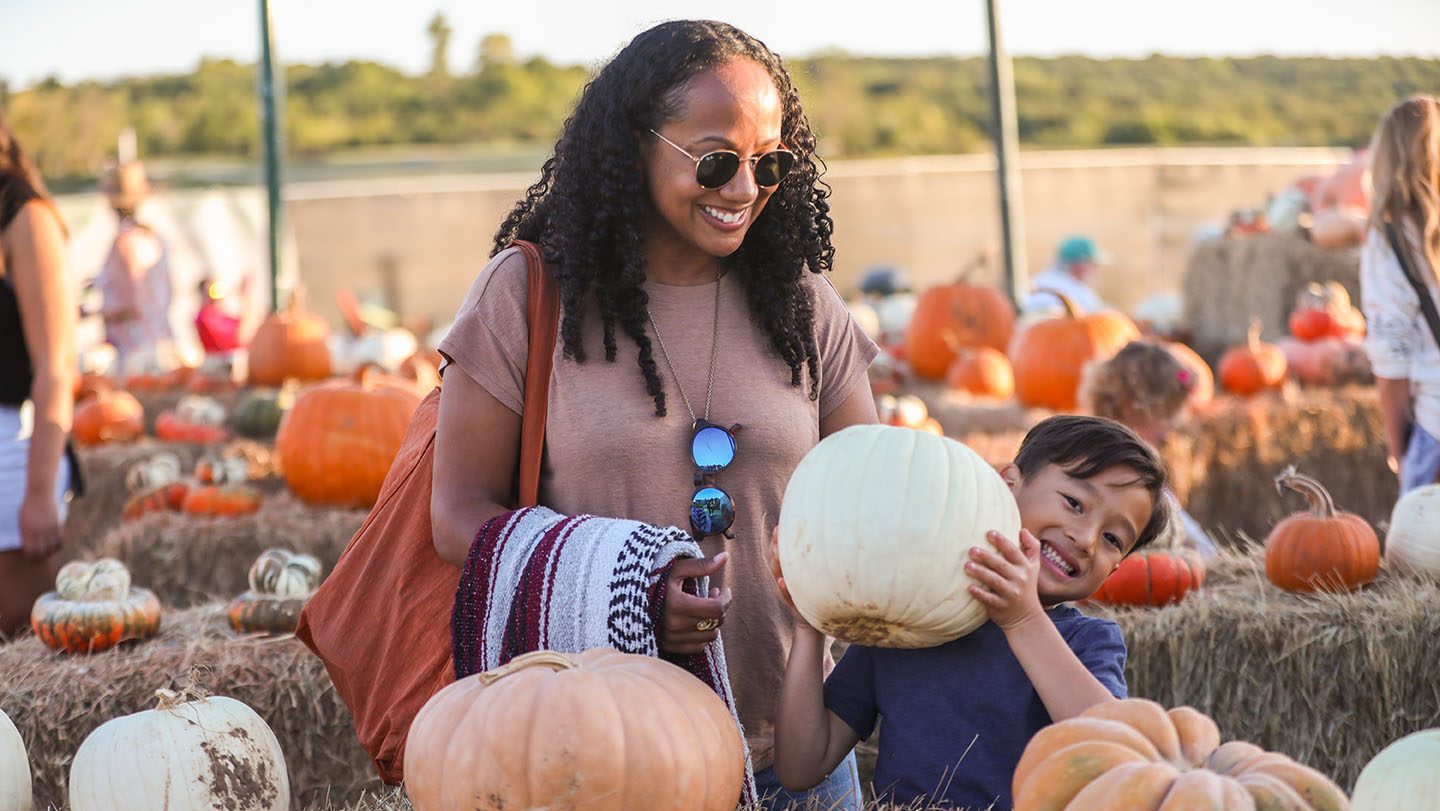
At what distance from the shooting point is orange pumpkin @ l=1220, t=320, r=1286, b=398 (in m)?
8.26

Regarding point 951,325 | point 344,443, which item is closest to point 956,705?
point 344,443

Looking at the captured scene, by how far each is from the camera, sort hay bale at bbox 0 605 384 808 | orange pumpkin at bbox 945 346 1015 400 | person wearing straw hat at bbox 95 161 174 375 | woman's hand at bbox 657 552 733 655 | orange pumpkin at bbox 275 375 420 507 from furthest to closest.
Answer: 1. person wearing straw hat at bbox 95 161 174 375
2. orange pumpkin at bbox 945 346 1015 400
3. orange pumpkin at bbox 275 375 420 507
4. hay bale at bbox 0 605 384 808
5. woman's hand at bbox 657 552 733 655

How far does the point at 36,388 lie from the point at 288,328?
4.76 m

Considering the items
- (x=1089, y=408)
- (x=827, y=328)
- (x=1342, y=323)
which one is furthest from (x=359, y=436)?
(x=1342, y=323)

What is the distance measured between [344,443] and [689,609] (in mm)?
4169

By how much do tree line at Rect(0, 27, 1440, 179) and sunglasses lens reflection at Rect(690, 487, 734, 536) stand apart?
1001 inches

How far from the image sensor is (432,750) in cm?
185

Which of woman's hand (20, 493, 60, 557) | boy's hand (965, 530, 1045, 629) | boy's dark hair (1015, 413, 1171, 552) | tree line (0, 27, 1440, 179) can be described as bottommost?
woman's hand (20, 493, 60, 557)

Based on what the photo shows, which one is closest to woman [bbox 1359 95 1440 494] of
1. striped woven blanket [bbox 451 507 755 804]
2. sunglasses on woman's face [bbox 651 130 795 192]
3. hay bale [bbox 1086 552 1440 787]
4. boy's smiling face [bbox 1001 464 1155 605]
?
hay bale [bbox 1086 552 1440 787]

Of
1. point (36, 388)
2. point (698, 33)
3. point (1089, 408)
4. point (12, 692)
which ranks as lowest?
point (12, 692)

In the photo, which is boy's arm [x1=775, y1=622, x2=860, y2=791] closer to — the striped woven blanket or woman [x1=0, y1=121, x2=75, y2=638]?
the striped woven blanket

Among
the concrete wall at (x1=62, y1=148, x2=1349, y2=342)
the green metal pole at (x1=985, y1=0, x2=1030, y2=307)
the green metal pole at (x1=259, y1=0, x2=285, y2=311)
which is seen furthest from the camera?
the concrete wall at (x1=62, y1=148, x2=1349, y2=342)

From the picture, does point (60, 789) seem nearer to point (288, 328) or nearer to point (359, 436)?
point (359, 436)

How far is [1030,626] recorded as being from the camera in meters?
2.03
